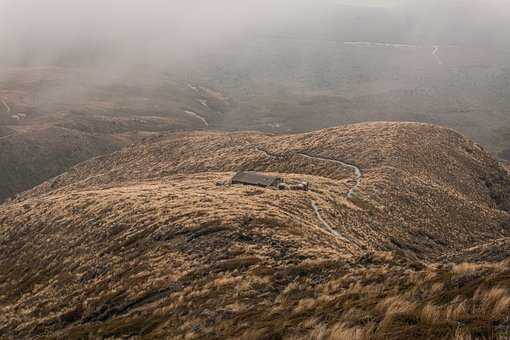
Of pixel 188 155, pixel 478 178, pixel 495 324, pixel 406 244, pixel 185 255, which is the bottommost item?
pixel 188 155

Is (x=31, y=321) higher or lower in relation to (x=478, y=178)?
higher

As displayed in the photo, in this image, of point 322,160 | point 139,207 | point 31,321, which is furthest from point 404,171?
point 31,321

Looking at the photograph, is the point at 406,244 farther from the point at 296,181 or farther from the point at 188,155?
the point at 188,155

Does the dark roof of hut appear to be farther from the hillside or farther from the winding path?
the winding path

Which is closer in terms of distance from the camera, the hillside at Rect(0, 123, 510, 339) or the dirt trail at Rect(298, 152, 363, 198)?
the hillside at Rect(0, 123, 510, 339)

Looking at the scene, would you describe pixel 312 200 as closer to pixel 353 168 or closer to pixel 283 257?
pixel 283 257

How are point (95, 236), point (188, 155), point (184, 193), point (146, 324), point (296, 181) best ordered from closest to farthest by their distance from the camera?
1. point (146, 324)
2. point (95, 236)
3. point (184, 193)
4. point (296, 181)
5. point (188, 155)

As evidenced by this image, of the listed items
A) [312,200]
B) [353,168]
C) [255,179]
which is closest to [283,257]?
[312,200]

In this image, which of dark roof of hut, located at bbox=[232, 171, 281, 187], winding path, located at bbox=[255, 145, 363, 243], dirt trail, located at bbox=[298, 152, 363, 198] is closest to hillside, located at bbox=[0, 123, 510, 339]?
winding path, located at bbox=[255, 145, 363, 243]
